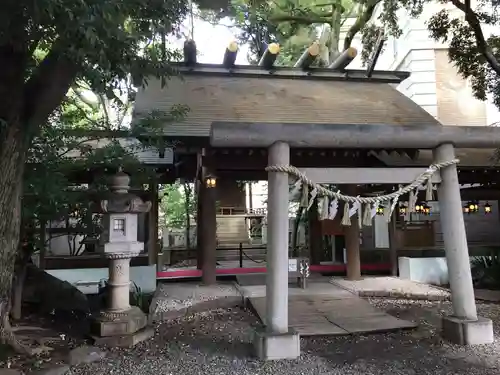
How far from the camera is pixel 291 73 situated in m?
11.1

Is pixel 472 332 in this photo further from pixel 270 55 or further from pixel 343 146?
pixel 270 55

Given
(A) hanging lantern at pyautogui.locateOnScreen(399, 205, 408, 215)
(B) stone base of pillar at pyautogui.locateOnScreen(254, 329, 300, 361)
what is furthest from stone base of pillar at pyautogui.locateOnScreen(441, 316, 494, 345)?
(A) hanging lantern at pyautogui.locateOnScreen(399, 205, 408, 215)

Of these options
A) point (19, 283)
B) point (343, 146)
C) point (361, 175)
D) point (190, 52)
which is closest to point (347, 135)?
point (343, 146)

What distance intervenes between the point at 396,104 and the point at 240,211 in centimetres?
1181

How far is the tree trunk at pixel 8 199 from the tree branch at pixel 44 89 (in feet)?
0.67

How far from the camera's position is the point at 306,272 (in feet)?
27.6

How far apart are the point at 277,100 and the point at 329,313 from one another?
5148mm

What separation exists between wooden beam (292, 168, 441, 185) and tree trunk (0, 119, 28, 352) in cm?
328

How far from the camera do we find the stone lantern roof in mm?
5504

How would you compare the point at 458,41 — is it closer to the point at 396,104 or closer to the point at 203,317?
the point at 396,104

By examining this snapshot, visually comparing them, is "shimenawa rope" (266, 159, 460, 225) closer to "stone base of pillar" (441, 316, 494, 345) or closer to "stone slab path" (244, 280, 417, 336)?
"stone base of pillar" (441, 316, 494, 345)

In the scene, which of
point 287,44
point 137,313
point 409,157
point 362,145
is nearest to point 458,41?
point 409,157

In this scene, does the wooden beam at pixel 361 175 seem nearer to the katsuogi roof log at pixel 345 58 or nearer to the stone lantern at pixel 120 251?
the stone lantern at pixel 120 251

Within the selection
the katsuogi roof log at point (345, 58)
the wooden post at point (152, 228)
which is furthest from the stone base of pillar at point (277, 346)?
the katsuogi roof log at point (345, 58)
